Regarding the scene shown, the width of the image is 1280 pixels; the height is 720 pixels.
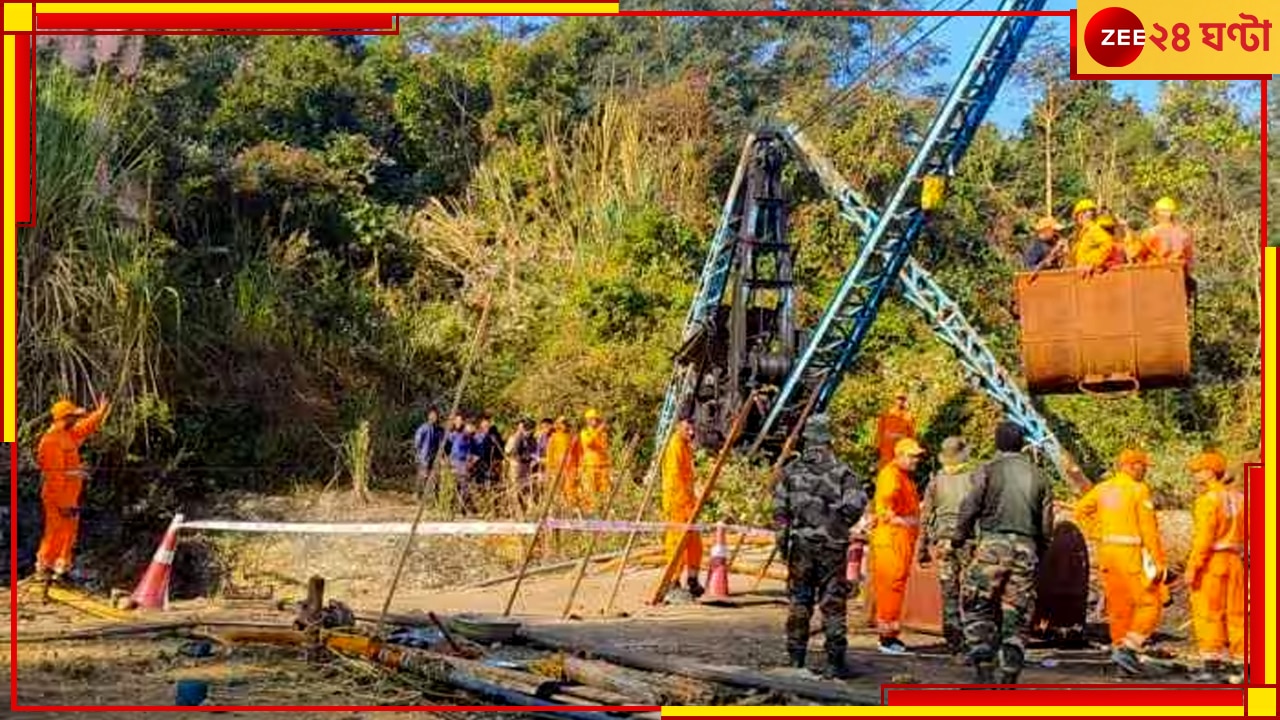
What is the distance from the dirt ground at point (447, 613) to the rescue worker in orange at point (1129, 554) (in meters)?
0.40

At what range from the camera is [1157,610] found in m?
9.95

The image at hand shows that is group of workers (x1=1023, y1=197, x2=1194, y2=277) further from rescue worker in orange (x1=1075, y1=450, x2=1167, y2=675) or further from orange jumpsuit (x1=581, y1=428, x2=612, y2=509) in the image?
orange jumpsuit (x1=581, y1=428, x2=612, y2=509)

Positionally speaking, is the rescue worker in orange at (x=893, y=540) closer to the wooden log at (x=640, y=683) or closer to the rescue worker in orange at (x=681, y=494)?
the wooden log at (x=640, y=683)

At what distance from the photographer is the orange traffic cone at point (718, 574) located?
44.0 ft

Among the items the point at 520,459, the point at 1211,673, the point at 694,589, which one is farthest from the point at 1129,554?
the point at 520,459

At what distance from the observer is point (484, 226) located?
29.4 meters

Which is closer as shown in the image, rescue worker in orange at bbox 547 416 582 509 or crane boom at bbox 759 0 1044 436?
rescue worker in orange at bbox 547 416 582 509

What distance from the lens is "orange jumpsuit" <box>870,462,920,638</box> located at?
10641mm

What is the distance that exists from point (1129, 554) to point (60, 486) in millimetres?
9492

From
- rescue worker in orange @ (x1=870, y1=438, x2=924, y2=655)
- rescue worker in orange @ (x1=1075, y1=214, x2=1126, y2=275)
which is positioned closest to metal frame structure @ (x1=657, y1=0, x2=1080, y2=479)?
rescue worker in orange @ (x1=1075, y1=214, x2=1126, y2=275)

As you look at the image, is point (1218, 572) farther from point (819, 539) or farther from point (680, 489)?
point (680, 489)

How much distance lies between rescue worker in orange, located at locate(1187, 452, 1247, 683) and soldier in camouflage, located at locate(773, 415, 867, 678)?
2626 mm

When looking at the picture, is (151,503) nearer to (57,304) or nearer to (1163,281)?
(57,304)

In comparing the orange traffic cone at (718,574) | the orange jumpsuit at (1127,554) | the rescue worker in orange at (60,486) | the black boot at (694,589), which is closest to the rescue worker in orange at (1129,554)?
the orange jumpsuit at (1127,554)
